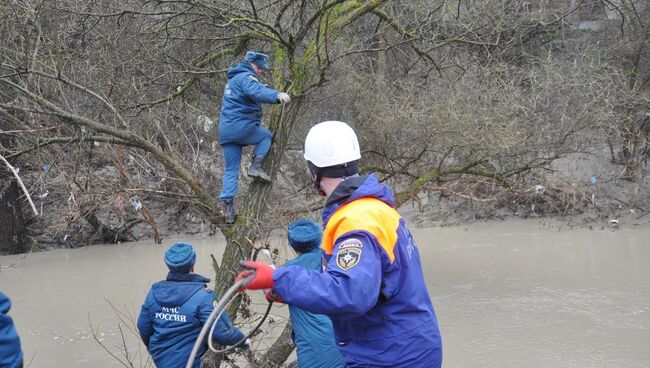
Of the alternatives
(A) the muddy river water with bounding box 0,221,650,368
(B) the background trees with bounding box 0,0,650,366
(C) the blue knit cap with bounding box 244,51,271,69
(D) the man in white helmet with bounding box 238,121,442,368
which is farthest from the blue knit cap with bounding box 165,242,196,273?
(A) the muddy river water with bounding box 0,221,650,368

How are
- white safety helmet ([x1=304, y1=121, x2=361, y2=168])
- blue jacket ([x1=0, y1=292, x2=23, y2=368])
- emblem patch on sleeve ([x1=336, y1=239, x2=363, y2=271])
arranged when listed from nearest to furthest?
blue jacket ([x1=0, y1=292, x2=23, y2=368]), emblem patch on sleeve ([x1=336, y1=239, x2=363, y2=271]), white safety helmet ([x1=304, y1=121, x2=361, y2=168])

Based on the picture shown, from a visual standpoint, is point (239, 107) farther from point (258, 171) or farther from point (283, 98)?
point (283, 98)

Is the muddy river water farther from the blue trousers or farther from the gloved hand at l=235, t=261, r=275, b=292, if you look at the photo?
the gloved hand at l=235, t=261, r=275, b=292

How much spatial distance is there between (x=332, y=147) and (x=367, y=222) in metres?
0.37

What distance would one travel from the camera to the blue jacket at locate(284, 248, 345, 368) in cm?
391

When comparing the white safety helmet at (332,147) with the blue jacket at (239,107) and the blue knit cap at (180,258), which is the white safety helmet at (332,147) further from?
the blue jacket at (239,107)

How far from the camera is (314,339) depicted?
3930 millimetres

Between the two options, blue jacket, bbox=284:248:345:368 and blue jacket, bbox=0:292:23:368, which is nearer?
blue jacket, bbox=0:292:23:368

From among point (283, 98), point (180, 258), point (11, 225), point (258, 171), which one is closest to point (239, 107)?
point (258, 171)

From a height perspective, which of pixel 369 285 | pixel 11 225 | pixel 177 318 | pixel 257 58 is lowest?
pixel 11 225

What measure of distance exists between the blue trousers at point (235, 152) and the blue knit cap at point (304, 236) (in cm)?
126

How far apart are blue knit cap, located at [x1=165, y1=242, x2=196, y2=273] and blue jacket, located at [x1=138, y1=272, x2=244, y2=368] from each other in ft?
0.24

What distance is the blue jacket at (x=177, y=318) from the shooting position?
401 cm

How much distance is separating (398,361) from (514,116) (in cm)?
729
